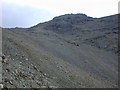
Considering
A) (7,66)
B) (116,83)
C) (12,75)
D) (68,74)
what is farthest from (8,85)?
(116,83)

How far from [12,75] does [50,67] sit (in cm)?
495

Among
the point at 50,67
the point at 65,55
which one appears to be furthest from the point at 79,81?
the point at 65,55

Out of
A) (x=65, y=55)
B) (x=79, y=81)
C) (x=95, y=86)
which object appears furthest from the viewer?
(x=65, y=55)

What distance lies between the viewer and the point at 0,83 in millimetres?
6629

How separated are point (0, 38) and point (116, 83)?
1525 centimetres

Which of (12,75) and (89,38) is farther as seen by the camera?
(89,38)

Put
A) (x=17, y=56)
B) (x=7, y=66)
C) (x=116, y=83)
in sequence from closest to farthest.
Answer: (x=7, y=66) → (x=17, y=56) → (x=116, y=83)

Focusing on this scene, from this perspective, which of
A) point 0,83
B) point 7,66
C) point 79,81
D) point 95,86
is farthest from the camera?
point 95,86

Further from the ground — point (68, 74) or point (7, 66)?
point (7, 66)

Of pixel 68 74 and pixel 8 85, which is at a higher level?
pixel 8 85

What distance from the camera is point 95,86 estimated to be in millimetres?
13344

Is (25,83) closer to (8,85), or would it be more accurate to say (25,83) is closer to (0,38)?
(8,85)

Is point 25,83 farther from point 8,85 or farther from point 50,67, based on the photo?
point 50,67

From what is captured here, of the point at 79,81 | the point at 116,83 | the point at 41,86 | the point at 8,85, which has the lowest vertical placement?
the point at 116,83
